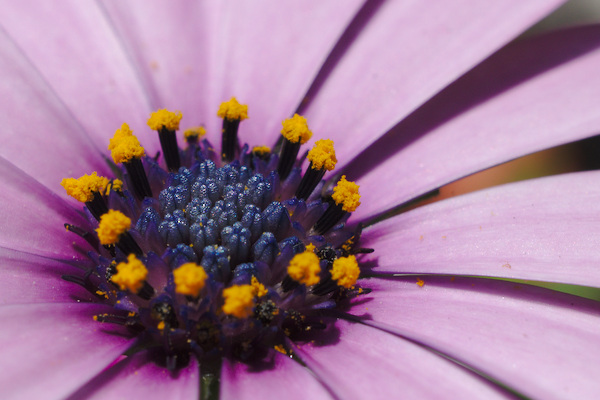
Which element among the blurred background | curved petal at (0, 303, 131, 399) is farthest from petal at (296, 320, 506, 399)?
the blurred background

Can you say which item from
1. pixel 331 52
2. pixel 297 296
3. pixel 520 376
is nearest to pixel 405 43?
pixel 331 52

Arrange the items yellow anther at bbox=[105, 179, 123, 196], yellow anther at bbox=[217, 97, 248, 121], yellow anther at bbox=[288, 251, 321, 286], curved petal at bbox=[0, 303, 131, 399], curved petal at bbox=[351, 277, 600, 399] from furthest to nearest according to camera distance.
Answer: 1. yellow anther at bbox=[217, 97, 248, 121]
2. yellow anther at bbox=[105, 179, 123, 196]
3. yellow anther at bbox=[288, 251, 321, 286]
4. curved petal at bbox=[351, 277, 600, 399]
5. curved petal at bbox=[0, 303, 131, 399]

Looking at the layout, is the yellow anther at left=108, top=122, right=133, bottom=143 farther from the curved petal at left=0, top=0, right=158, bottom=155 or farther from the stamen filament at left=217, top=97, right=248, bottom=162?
the stamen filament at left=217, top=97, right=248, bottom=162

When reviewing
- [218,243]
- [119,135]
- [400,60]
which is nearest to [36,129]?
[119,135]

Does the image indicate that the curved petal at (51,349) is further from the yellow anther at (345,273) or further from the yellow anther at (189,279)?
the yellow anther at (345,273)

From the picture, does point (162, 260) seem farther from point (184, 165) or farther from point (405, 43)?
point (405, 43)
